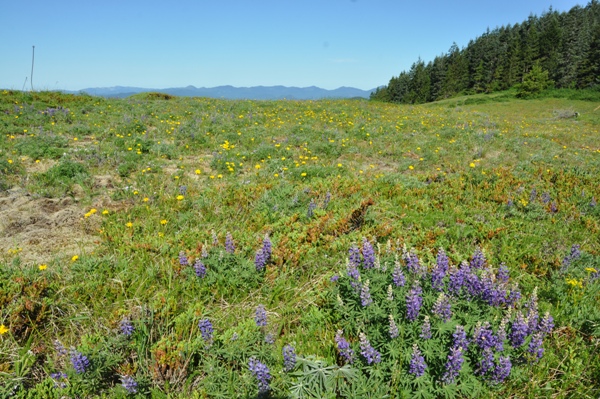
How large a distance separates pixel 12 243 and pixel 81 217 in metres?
0.94

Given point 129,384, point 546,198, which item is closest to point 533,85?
point 546,198

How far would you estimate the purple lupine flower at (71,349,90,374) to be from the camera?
250 cm

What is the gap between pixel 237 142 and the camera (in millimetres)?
10766

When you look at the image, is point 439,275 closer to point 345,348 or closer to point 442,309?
point 442,309

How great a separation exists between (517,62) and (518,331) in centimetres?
6998

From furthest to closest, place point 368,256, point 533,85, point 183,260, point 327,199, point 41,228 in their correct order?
point 533,85 → point 327,199 → point 41,228 → point 183,260 → point 368,256

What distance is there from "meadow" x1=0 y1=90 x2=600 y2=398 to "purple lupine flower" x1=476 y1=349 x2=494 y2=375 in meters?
0.01

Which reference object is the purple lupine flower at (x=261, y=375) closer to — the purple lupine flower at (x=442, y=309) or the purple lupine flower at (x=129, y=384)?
the purple lupine flower at (x=129, y=384)

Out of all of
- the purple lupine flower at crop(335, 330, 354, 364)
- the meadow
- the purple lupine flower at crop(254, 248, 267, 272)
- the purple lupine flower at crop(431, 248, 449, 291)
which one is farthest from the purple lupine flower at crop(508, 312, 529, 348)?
the purple lupine flower at crop(254, 248, 267, 272)

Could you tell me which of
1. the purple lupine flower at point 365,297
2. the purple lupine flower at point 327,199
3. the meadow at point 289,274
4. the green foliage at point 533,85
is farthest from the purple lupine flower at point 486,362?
the green foliage at point 533,85

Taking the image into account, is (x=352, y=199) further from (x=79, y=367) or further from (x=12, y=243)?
(x=12, y=243)

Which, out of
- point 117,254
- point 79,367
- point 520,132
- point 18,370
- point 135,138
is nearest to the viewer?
point 79,367

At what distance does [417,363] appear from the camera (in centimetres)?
241

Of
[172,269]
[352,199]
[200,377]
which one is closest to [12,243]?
[172,269]
